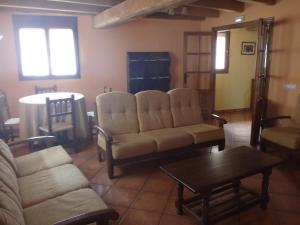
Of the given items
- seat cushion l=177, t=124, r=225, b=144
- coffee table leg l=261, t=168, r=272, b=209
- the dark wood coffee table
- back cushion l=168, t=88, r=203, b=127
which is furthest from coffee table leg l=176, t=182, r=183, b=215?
back cushion l=168, t=88, r=203, b=127

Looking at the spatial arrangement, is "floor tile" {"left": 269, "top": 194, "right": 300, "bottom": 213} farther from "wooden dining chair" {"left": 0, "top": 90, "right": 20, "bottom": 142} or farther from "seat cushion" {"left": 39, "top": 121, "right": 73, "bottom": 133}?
"wooden dining chair" {"left": 0, "top": 90, "right": 20, "bottom": 142}

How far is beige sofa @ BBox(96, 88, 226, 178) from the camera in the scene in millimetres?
3104

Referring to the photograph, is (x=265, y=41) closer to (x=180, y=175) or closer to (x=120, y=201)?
(x=180, y=175)

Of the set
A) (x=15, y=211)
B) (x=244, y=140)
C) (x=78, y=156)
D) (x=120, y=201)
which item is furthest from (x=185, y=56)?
(x=15, y=211)

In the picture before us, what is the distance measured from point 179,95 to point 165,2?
1487 mm

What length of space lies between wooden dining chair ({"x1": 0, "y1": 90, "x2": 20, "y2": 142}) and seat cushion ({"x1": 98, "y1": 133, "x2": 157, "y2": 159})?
1.92 meters

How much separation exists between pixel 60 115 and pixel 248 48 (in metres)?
5.05

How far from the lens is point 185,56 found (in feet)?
18.5

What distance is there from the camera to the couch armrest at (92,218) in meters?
1.43

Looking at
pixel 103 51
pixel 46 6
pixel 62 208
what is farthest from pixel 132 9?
pixel 62 208

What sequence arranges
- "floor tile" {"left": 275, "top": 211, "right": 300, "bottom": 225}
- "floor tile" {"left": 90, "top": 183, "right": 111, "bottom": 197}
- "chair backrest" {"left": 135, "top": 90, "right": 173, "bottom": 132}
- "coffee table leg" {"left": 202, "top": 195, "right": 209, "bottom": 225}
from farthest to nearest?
"chair backrest" {"left": 135, "top": 90, "right": 173, "bottom": 132}
"floor tile" {"left": 90, "top": 183, "right": 111, "bottom": 197}
"floor tile" {"left": 275, "top": 211, "right": 300, "bottom": 225}
"coffee table leg" {"left": 202, "top": 195, "right": 209, "bottom": 225}

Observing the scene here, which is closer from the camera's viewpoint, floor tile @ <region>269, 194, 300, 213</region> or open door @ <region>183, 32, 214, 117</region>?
floor tile @ <region>269, 194, 300, 213</region>

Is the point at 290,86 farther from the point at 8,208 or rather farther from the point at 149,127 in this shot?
the point at 8,208

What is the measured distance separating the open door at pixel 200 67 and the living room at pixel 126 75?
0.31 m
